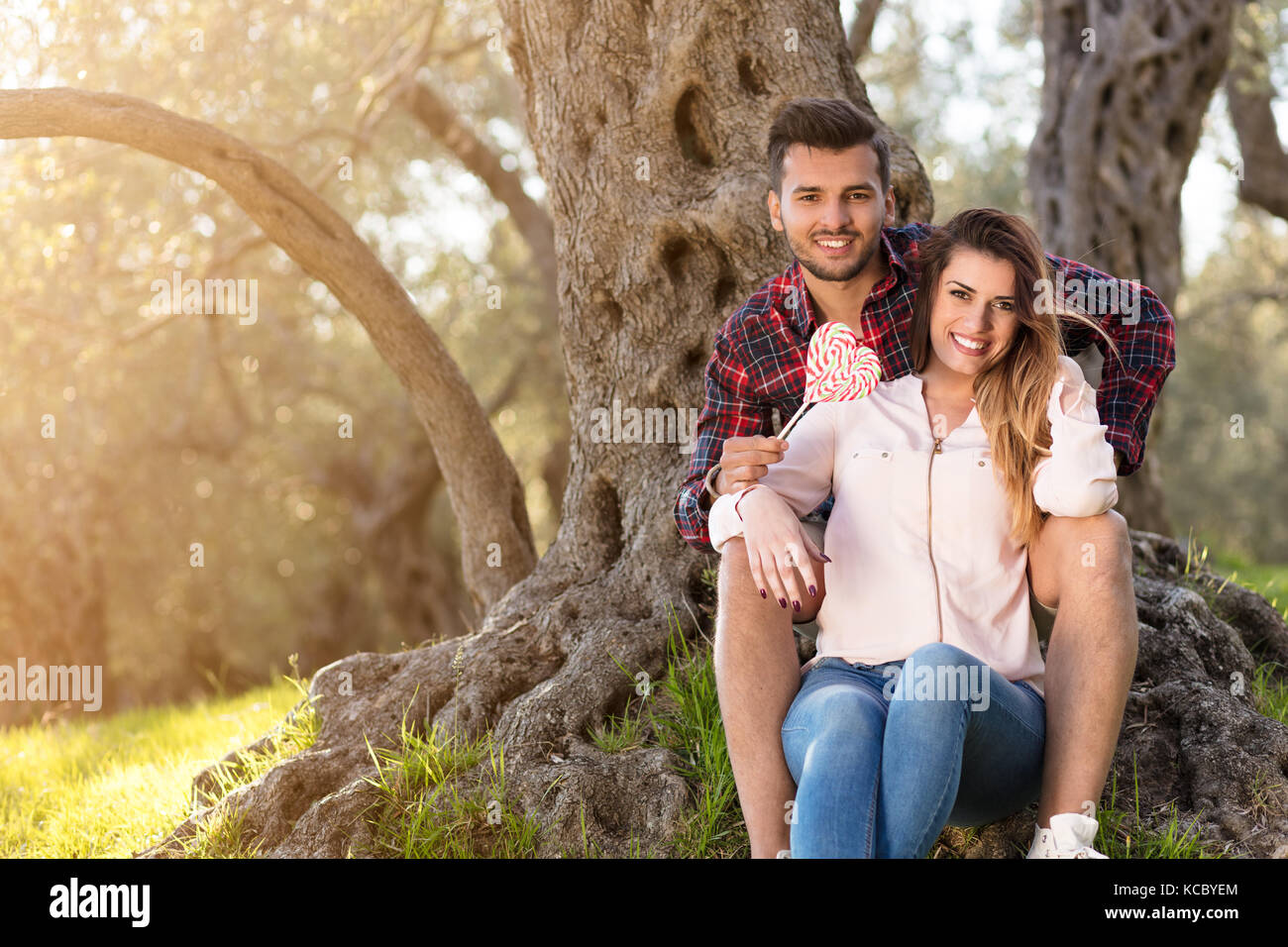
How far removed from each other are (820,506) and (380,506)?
1216 cm

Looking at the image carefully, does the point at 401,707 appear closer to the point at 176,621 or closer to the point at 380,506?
the point at 380,506

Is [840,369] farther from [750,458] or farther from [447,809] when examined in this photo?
[447,809]

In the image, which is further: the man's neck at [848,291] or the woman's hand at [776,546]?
the man's neck at [848,291]

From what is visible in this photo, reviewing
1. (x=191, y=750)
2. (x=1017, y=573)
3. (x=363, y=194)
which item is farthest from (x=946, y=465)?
(x=363, y=194)

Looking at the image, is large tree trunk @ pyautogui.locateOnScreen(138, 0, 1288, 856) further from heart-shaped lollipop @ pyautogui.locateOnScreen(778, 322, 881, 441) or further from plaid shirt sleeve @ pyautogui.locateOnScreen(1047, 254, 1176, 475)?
heart-shaped lollipop @ pyautogui.locateOnScreen(778, 322, 881, 441)

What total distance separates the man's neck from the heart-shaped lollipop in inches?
22.4

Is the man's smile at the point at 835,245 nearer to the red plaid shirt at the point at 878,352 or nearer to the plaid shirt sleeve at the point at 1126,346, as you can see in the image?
the red plaid shirt at the point at 878,352

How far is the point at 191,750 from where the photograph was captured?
5926 millimetres

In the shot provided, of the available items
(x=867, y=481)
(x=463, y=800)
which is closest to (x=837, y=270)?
(x=867, y=481)

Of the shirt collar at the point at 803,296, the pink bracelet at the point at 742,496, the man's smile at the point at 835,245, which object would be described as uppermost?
the man's smile at the point at 835,245

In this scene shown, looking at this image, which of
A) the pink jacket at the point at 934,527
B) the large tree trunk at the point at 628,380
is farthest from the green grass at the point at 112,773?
the pink jacket at the point at 934,527

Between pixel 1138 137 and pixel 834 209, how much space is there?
561 centimetres

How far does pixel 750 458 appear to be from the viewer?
3.29 metres

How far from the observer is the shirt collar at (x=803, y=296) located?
3979 mm
